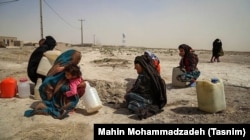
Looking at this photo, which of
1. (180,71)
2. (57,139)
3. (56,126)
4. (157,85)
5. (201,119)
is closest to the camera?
(57,139)

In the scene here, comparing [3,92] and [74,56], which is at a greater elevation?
[74,56]

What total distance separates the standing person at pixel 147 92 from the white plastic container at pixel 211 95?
0.73m

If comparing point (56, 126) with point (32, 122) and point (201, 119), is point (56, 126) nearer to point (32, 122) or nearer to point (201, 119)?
point (32, 122)

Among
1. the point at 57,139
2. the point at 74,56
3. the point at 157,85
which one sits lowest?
the point at 57,139

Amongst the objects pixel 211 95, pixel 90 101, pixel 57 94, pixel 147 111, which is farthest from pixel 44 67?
pixel 211 95

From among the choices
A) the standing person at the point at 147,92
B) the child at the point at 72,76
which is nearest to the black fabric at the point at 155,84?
the standing person at the point at 147,92

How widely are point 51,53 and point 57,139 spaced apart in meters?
2.80

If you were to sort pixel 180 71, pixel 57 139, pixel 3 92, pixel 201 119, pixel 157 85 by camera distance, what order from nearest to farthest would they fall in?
pixel 57 139, pixel 201 119, pixel 157 85, pixel 3 92, pixel 180 71

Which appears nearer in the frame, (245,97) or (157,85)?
(157,85)

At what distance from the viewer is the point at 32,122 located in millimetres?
4332

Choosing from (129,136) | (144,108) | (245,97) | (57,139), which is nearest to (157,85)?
(144,108)

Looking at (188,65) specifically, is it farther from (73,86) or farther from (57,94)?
(57,94)

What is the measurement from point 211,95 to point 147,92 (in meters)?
1.20

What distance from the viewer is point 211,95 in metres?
4.63
